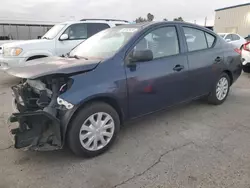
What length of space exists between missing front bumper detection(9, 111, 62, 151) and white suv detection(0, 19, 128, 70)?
393cm

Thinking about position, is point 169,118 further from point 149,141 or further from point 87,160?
point 87,160

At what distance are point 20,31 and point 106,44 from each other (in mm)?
14815

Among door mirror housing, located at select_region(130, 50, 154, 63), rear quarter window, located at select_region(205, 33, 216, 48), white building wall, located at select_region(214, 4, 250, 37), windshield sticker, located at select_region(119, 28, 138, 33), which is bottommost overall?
door mirror housing, located at select_region(130, 50, 154, 63)

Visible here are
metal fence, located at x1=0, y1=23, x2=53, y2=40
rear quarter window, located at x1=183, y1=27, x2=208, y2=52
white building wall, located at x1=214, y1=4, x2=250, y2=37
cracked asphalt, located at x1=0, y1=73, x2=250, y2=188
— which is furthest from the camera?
white building wall, located at x1=214, y1=4, x2=250, y2=37

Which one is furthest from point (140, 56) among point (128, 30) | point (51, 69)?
point (51, 69)

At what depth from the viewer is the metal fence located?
51.7 ft

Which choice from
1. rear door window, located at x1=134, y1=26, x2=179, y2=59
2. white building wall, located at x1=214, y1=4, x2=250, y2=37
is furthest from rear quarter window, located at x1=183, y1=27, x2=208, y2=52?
white building wall, located at x1=214, y1=4, x2=250, y2=37

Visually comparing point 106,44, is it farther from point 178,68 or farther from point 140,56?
point 178,68

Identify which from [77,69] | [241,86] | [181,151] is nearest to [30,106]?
[77,69]

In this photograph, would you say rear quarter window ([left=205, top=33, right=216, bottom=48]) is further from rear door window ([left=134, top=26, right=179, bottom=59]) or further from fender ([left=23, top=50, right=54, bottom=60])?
fender ([left=23, top=50, right=54, bottom=60])

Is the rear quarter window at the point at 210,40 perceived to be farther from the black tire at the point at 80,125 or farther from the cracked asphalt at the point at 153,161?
the black tire at the point at 80,125

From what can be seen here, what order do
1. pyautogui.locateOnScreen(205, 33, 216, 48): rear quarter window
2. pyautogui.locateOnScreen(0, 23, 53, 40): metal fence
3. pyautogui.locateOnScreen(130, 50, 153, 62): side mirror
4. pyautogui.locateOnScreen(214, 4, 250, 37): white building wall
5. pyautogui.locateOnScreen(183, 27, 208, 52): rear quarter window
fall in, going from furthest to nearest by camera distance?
pyautogui.locateOnScreen(214, 4, 250, 37): white building wall → pyautogui.locateOnScreen(0, 23, 53, 40): metal fence → pyautogui.locateOnScreen(205, 33, 216, 48): rear quarter window → pyautogui.locateOnScreen(183, 27, 208, 52): rear quarter window → pyautogui.locateOnScreen(130, 50, 153, 62): side mirror

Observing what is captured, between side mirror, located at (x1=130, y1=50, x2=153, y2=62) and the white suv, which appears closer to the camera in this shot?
side mirror, located at (x1=130, y1=50, x2=153, y2=62)

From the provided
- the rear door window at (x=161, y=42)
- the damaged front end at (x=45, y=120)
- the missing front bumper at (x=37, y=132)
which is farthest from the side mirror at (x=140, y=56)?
the missing front bumper at (x=37, y=132)
